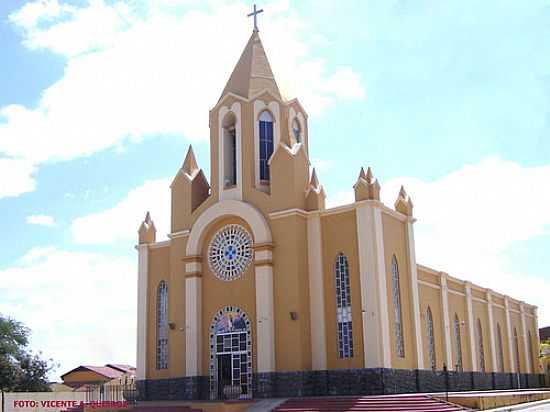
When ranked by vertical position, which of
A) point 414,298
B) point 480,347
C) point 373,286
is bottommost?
point 480,347

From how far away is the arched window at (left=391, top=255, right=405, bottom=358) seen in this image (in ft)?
93.2

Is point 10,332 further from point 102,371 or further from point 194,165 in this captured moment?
point 194,165

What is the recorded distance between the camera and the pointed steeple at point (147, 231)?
115 feet

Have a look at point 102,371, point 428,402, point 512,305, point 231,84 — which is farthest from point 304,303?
point 102,371

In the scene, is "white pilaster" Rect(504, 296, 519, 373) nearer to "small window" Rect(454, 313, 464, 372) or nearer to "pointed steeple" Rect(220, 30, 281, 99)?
"small window" Rect(454, 313, 464, 372)

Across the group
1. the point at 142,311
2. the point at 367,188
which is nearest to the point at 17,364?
the point at 142,311

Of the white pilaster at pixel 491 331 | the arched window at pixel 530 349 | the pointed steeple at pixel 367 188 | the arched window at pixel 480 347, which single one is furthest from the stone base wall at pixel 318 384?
the arched window at pixel 530 349

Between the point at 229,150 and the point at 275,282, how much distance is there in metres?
7.37

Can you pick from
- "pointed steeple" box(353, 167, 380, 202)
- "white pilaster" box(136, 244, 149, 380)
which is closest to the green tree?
"white pilaster" box(136, 244, 149, 380)

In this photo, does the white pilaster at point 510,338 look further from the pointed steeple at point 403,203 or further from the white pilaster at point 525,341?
the pointed steeple at point 403,203

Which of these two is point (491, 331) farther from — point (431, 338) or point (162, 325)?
point (162, 325)

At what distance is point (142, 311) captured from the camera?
33781 mm

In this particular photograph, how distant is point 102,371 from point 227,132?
1341 inches

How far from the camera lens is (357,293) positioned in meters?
27.8
